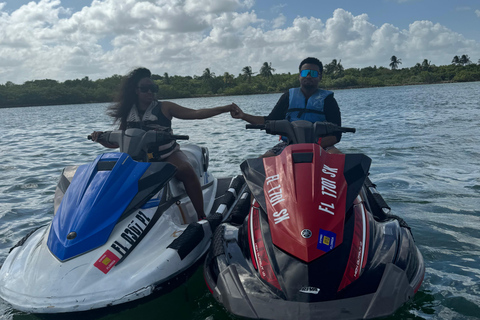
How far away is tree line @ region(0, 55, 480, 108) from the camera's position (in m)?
75.8

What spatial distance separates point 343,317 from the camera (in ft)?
6.16

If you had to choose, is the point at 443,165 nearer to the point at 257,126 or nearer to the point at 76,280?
the point at 257,126

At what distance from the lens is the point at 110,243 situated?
8.00 ft

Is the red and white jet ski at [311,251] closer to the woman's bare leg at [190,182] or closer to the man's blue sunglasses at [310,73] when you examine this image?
the woman's bare leg at [190,182]

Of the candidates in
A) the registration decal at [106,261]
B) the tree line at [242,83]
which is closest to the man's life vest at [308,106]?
the registration decal at [106,261]

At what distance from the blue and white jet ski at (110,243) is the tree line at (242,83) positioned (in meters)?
78.2

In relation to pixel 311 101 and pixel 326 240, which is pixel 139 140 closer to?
pixel 326 240

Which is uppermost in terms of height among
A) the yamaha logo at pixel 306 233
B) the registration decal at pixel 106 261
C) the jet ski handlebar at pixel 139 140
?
the jet ski handlebar at pixel 139 140

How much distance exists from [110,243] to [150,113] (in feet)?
5.06

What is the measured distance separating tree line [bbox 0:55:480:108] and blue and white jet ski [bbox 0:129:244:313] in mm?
78206

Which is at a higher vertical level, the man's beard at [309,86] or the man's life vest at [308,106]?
the man's beard at [309,86]

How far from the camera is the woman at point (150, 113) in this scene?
3.48 metres

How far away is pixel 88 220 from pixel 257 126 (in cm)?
156

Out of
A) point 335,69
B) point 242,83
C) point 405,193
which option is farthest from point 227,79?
point 405,193
